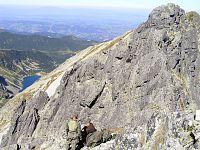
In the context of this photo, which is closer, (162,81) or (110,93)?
(162,81)

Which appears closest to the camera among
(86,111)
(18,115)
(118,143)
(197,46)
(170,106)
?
(118,143)

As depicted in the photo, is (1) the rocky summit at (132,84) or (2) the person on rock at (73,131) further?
(1) the rocky summit at (132,84)

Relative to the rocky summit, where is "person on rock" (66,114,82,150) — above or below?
above

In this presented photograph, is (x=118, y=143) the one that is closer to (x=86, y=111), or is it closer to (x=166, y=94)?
(x=166, y=94)

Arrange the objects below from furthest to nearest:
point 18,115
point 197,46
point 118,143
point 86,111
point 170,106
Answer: point 18,115 < point 197,46 < point 86,111 < point 170,106 < point 118,143

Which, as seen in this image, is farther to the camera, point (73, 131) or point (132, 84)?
point (132, 84)

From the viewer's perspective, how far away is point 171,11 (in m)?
105

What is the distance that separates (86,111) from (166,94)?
68.6 ft

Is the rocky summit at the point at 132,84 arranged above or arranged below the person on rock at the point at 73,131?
below

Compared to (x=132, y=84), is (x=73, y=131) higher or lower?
higher

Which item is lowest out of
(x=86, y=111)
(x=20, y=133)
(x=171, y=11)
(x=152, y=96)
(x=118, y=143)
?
(x=20, y=133)

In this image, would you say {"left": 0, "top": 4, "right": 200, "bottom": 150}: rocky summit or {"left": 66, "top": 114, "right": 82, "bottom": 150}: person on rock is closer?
{"left": 66, "top": 114, "right": 82, "bottom": 150}: person on rock

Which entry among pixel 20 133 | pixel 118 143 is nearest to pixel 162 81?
pixel 20 133

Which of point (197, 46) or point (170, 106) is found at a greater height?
point (197, 46)
